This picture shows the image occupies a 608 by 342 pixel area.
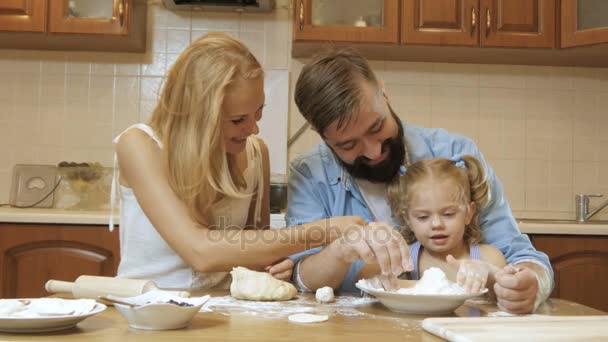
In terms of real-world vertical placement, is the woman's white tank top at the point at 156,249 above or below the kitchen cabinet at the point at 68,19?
below

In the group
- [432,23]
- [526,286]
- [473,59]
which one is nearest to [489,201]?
[526,286]

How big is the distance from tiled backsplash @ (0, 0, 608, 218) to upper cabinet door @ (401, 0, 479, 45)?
14.4 inches

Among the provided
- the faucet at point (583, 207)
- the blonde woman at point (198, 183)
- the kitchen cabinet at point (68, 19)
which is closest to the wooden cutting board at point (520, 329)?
the blonde woman at point (198, 183)

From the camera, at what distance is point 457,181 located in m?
1.94

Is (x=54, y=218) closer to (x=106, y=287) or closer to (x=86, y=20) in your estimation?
(x=86, y=20)

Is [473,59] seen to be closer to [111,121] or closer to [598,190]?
[598,190]

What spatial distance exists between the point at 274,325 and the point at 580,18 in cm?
256

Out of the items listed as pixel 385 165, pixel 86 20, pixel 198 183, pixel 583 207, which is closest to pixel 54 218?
pixel 86 20

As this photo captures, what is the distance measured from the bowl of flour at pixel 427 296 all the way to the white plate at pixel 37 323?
560 mm

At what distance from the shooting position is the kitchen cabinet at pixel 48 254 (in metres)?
2.86

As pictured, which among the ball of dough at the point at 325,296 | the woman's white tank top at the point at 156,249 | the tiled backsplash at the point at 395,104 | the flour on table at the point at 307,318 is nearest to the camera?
the flour on table at the point at 307,318

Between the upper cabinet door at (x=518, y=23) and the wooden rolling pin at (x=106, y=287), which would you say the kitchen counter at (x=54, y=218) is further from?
the upper cabinet door at (x=518, y=23)

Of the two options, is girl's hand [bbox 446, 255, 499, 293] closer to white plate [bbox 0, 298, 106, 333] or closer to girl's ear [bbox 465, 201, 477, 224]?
girl's ear [bbox 465, 201, 477, 224]

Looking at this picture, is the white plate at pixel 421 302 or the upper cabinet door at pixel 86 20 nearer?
the white plate at pixel 421 302
